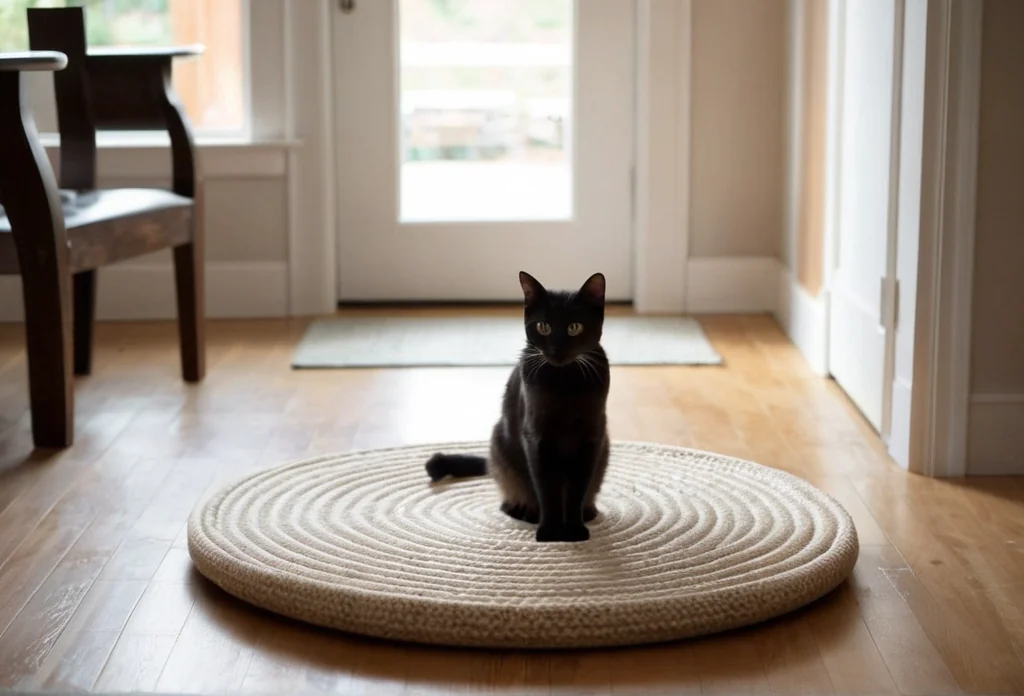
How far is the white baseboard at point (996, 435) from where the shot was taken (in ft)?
7.98

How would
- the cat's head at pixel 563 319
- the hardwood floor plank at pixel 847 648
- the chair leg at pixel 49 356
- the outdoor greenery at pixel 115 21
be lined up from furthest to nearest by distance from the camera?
the outdoor greenery at pixel 115 21 < the chair leg at pixel 49 356 < the cat's head at pixel 563 319 < the hardwood floor plank at pixel 847 648

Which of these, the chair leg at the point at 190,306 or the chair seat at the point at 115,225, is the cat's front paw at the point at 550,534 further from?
the chair leg at the point at 190,306

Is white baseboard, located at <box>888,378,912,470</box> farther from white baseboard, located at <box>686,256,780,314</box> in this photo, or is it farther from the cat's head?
white baseboard, located at <box>686,256,780,314</box>

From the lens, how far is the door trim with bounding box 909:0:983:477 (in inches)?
91.4

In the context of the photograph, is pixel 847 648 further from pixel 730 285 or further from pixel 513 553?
pixel 730 285

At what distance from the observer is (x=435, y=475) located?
7.59ft

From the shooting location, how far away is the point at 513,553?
1.94 metres

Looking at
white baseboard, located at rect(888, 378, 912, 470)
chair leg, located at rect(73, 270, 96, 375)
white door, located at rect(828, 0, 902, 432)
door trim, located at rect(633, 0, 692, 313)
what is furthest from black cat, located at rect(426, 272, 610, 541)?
door trim, located at rect(633, 0, 692, 313)

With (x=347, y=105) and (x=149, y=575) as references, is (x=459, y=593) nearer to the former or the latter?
→ (x=149, y=575)

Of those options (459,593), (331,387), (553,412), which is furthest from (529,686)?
(331,387)

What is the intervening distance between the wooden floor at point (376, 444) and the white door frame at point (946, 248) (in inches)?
3.5

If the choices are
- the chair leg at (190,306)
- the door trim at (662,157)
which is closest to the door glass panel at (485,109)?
the door trim at (662,157)

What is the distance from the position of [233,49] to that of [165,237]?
110cm

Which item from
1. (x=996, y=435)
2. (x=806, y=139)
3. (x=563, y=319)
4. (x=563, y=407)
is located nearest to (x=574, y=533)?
(x=563, y=407)
